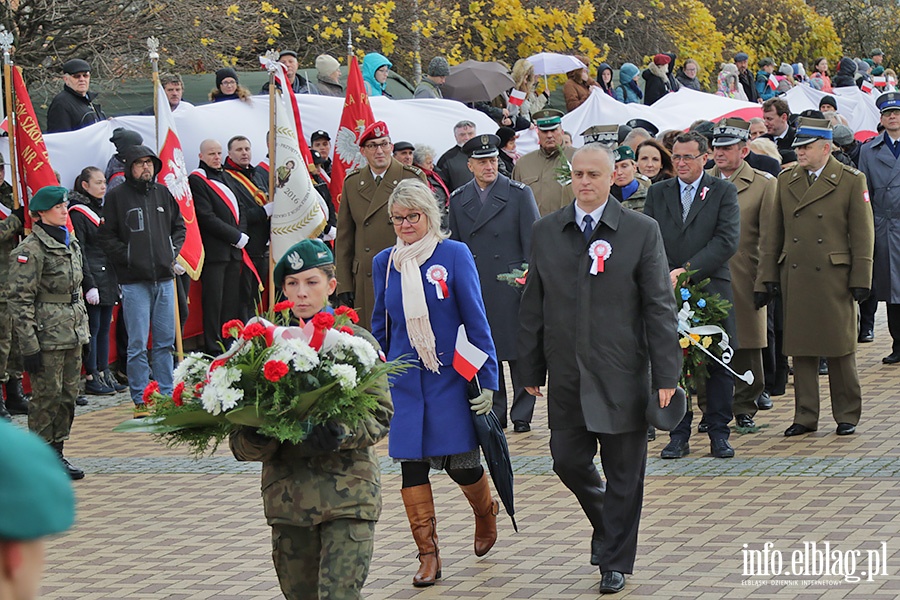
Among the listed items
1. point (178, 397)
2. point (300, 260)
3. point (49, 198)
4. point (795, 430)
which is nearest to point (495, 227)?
point (795, 430)

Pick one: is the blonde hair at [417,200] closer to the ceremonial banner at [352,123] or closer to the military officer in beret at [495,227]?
the military officer in beret at [495,227]

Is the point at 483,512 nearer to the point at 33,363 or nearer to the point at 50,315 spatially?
the point at 33,363

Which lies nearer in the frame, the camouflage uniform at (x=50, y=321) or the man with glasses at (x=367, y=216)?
the camouflage uniform at (x=50, y=321)

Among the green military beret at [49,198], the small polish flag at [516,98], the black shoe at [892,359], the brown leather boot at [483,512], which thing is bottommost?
the black shoe at [892,359]

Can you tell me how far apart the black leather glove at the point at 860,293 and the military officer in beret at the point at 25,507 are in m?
8.83

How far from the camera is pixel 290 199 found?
13984mm

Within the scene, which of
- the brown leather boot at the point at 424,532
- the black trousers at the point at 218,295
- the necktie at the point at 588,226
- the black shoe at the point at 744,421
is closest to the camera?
the necktie at the point at 588,226

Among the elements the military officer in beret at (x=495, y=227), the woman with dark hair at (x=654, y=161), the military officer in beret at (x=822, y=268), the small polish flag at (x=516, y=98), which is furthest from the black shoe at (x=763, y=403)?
the small polish flag at (x=516, y=98)

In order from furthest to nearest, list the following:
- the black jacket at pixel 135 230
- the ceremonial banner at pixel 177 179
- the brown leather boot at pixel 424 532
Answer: the ceremonial banner at pixel 177 179
the black jacket at pixel 135 230
the brown leather boot at pixel 424 532

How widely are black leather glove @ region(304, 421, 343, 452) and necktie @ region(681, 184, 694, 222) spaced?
5092 millimetres

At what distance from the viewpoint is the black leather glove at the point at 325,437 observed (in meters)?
4.84

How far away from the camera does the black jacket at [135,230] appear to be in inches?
482

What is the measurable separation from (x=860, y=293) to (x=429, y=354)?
434cm

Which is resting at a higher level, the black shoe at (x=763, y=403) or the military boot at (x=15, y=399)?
the military boot at (x=15, y=399)
